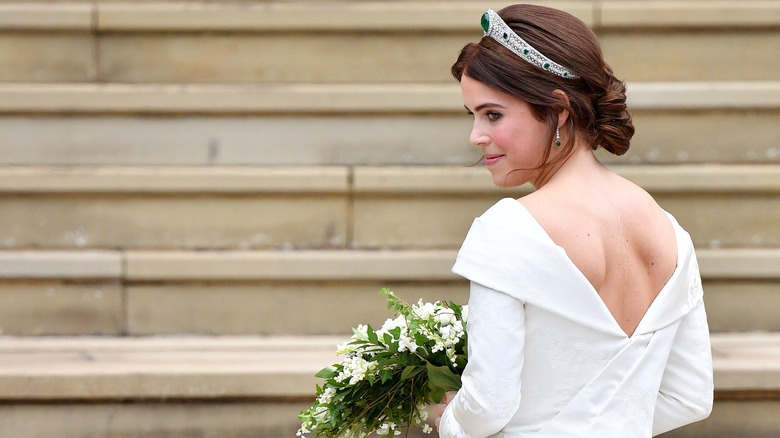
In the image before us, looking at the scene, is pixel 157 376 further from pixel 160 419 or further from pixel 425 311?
pixel 425 311

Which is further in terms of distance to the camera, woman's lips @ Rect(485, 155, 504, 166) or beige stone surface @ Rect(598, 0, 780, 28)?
beige stone surface @ Rect(598, 0, 780, 28)

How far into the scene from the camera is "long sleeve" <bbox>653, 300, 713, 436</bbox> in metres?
2.13

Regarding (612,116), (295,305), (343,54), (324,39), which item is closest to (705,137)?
(343,54)

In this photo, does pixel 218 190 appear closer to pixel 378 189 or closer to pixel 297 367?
pixel 378 189

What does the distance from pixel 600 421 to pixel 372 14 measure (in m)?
3.00

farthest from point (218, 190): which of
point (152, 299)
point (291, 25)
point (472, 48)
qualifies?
point (472, 48)

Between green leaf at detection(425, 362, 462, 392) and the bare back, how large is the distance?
477 millimetres

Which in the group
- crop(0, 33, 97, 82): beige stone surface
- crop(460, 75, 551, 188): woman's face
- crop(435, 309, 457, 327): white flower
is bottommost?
crop(435, 309, 457, 327): white flower

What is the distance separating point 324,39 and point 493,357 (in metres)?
2.97

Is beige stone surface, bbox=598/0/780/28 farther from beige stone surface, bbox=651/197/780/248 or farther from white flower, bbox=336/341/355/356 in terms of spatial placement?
white flower, bbox=336/341/355/356

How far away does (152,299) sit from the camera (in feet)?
13.8

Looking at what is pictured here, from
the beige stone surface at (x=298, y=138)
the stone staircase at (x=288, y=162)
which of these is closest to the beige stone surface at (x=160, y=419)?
the stone staircase at (x=288, y=162)

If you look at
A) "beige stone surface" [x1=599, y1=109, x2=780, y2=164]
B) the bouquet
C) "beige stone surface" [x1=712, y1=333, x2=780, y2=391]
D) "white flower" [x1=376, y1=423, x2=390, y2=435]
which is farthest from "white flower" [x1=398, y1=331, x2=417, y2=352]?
"beige stone surface" [x1=599, y1=109, x2=780, y2=164]

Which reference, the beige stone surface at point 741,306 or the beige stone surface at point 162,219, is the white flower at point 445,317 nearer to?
the beige stone surface at point 162,219
